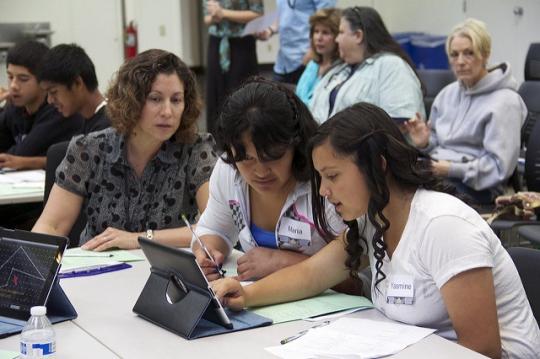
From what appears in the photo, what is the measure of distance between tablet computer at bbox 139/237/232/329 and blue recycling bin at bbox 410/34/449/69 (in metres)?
6.95

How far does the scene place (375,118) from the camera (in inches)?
75.7

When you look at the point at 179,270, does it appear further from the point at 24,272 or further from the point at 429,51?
the point at 429,51

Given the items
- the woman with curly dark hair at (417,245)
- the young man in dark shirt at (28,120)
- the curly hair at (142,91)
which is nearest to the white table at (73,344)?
the woman with curly dark hair at (417,245)

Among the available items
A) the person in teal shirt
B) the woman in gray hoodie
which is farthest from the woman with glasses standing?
the person in teal shirt

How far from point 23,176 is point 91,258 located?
175cm

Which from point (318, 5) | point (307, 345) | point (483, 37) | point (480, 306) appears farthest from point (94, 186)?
point (318, 5)

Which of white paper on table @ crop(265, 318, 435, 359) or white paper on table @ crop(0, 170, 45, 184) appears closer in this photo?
white paper on table @ crop(265, 318, 435, 359)

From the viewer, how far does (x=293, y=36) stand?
21.6ft

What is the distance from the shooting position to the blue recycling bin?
859cm

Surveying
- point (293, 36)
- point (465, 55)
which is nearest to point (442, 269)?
point (465, 55)

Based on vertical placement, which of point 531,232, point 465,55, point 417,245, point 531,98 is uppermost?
point 465,55

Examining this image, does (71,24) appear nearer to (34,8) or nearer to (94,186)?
(34,8)

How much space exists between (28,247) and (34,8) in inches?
263

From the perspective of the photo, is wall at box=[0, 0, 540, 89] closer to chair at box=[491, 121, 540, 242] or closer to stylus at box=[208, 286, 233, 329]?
chair at box=[491, 121, 540, 242]
